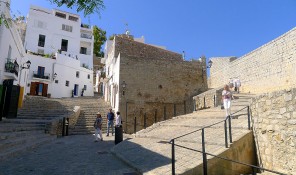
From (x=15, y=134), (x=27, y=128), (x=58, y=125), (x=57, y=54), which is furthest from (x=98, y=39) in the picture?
(x=15, y=134)

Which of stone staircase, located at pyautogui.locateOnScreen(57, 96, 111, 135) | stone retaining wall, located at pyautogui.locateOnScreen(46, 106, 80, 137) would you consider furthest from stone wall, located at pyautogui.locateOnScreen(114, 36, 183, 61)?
stone retaining wall, located at pyautogui.locateOnScreen(46, 106, 80, 137)

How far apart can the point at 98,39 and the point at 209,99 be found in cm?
3731

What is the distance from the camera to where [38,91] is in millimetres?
28906

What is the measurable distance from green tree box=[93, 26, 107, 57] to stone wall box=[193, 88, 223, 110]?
116 feet

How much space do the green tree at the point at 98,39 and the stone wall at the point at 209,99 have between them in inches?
1394

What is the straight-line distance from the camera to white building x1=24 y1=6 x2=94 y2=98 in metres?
29.3

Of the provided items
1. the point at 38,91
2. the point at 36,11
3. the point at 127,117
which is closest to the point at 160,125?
the point at 127,117

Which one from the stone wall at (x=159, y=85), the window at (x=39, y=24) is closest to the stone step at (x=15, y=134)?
the stone wall at (x=159, y=85)

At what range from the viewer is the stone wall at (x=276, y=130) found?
4910mm

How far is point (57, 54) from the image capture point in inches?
1209

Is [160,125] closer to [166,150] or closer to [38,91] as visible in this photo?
[166,150]

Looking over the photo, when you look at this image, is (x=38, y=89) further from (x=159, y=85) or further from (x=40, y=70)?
(x=159, y=85)

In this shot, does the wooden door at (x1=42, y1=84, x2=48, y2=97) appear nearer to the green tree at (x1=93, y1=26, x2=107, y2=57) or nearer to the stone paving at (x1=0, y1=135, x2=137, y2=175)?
the green tree at (x1=93, y1=26, x2=107, y2=57)

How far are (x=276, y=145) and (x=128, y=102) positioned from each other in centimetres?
1420
